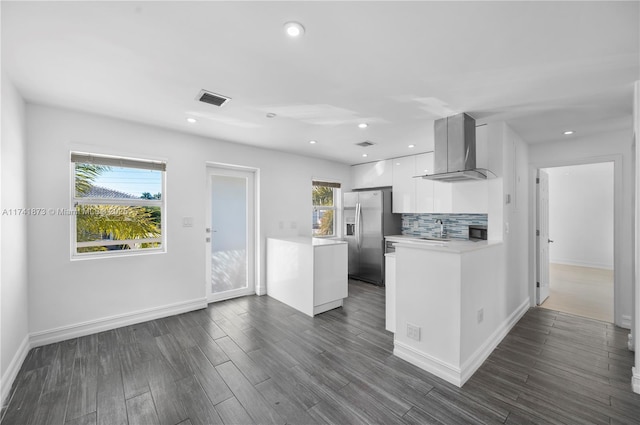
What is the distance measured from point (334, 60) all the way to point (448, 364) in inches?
98.7

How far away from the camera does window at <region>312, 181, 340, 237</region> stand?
5449mm

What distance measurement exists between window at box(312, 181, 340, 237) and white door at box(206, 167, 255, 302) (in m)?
1.43

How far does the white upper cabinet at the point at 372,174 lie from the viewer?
5.28 metres

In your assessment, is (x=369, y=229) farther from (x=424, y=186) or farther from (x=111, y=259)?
(x=111, y=259)

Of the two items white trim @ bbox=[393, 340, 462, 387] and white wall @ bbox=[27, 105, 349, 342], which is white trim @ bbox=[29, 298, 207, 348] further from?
white trim @ bbox=[393, 340, 462, 387]

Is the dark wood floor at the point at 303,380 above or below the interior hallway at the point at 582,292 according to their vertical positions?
above

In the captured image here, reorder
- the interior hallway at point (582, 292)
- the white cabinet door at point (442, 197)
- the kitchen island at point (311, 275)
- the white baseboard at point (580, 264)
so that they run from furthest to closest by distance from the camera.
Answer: the white baseboard at point (580, 264)
the white cabinet door at point (442, 197)
the interior hallway at point (582, 292)
the kitchen island at point (311, 275)

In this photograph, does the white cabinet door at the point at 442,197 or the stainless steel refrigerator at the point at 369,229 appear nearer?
the white cabinet door at the point at 442,197

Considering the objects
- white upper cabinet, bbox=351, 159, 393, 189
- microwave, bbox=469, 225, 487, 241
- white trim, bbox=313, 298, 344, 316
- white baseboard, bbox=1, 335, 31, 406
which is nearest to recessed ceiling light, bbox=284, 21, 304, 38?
white trim, bbox=313, 298, 344, 316

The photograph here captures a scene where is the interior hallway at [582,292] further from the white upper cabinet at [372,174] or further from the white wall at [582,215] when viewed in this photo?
the white upper cabinet at [372,174]

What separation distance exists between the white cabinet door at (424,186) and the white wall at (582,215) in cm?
453

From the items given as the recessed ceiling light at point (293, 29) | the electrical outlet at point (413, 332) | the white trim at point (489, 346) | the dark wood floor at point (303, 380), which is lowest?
the dark wood floor at point (303, 380)

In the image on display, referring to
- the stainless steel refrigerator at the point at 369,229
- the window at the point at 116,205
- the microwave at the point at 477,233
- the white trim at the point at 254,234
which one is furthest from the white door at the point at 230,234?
the microwave at the point at 477,233

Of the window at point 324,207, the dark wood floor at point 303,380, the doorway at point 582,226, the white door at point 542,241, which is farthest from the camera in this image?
the doorway at point 582,226
